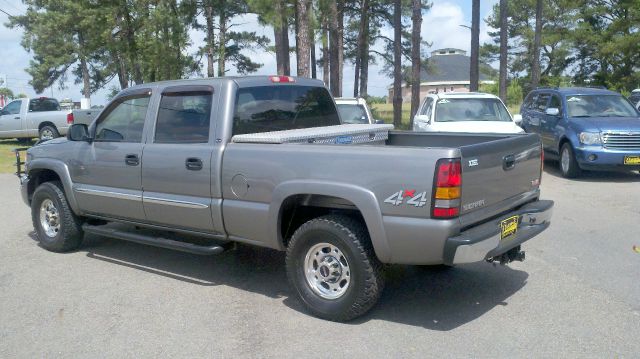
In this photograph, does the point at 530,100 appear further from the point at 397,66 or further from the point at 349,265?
the point at 397,66

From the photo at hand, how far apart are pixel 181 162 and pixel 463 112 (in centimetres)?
841

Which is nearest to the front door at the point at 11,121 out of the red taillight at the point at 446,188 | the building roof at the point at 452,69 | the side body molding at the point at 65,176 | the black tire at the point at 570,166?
the side body molding at the point at 65,176

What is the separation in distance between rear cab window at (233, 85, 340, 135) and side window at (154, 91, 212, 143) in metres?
0.33

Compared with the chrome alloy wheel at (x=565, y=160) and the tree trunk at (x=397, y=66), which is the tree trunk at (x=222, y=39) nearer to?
the tree trunk at (x=397, y=66)

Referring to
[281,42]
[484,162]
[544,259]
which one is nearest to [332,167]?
[484,162]

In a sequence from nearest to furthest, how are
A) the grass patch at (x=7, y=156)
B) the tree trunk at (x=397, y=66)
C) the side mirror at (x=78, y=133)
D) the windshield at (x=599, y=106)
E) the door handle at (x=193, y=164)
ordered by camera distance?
the door handle at (x=193, y=164)
the side mirror at (x=78, y=133)
the windshield at (x=599, y=106)
the grass patch at (x=7, y=156)
the tree trunk at (x=397, y=66)

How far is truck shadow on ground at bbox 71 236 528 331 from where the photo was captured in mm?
5168

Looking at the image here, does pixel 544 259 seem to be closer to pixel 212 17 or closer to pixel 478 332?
pixel 478 332

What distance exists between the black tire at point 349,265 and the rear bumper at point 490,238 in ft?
2.08

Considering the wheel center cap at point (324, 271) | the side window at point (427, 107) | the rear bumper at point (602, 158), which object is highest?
the side window at point (427, 107)

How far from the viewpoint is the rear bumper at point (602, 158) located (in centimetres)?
1143

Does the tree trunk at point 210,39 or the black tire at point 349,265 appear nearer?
the black tire at point 349,265

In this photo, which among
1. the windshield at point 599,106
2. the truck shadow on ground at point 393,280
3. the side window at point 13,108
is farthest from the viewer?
the side window at point 13,108

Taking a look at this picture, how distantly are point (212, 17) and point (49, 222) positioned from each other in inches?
1039
